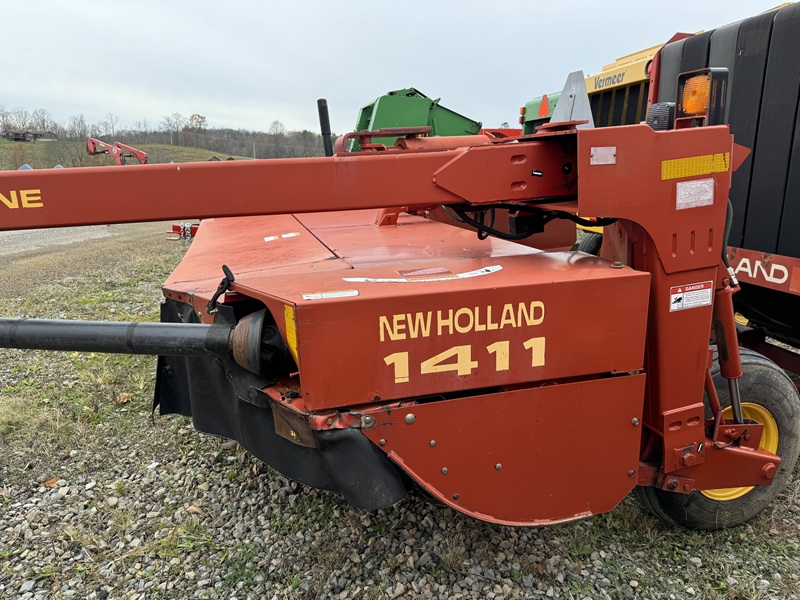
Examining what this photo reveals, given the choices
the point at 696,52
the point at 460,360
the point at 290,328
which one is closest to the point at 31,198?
the point at 290,328

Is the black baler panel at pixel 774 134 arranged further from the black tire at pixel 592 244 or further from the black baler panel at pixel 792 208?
the black tire at pixel 592 244

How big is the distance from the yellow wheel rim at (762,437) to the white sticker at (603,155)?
1.37 metres

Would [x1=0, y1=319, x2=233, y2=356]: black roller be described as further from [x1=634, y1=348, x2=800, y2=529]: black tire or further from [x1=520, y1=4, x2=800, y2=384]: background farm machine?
[x1=520, y1=4, x2=800, y2=384]: background farm machine

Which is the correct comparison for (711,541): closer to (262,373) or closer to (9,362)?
(262,373)

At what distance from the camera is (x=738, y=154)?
2.31 m

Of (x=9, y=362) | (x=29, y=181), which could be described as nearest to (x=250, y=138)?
(x=9, y=362)

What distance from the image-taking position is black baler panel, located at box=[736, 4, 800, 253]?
285 cm

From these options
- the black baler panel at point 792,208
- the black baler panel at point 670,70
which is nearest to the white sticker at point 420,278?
the black baler panel at point 792,208

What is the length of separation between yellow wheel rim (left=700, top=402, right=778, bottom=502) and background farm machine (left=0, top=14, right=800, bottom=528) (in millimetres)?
198

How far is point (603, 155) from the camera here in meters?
2.10

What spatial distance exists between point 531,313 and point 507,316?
89mm

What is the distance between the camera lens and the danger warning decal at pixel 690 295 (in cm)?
226

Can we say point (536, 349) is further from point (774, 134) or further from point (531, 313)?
point (774, 134)

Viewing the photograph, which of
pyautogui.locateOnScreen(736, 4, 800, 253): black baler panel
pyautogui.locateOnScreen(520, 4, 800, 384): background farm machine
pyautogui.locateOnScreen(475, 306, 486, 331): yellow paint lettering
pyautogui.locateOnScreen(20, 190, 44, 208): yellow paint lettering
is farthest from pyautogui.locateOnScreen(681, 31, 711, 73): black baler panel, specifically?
pyautogui.locateOnScreen(20, 190, 44, 208): yellow paint lettering
